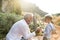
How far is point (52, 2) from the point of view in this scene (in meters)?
14.8

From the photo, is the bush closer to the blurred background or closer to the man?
the blurred background

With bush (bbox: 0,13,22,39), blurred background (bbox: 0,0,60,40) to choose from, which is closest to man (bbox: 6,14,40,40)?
bush (bbox: 0,13,22,39)

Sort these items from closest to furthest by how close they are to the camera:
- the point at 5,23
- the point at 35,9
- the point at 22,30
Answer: the point at 22,30 < the point at 5,23 < the point at 35,9

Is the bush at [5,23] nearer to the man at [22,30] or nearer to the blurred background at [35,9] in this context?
the blurred background at [35,9]

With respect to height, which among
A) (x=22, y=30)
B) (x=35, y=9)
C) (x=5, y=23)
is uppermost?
(x=22, y=30)

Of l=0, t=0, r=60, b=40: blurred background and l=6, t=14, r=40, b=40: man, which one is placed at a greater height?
l=6, t=14, r=40, b=40: man

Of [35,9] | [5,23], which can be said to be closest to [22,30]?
[5,23]

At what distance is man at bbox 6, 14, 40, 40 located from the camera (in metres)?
4.34

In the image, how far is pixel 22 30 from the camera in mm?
4352

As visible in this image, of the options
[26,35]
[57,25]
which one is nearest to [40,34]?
[57,25]

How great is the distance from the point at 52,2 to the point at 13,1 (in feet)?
10.3

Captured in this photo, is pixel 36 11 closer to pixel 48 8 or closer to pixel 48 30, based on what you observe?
pixel 48 8

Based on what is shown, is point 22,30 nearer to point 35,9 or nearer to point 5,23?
point 5,23

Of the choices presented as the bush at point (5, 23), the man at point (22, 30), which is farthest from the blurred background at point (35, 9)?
the man at point (22, 30)
